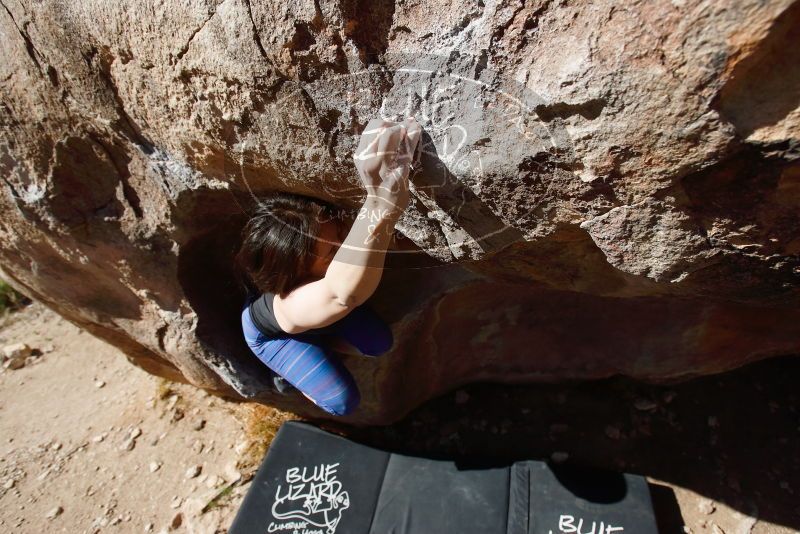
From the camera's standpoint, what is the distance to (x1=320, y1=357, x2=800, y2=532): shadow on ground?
159cm

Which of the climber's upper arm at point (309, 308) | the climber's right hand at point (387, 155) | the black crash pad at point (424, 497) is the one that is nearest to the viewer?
the climber's right hand at point (387, 155)

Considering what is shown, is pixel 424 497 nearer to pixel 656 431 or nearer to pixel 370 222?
pixel 656 431

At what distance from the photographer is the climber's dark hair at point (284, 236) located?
112cm

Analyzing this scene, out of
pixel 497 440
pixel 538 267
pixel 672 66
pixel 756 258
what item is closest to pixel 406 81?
pixel 672 66

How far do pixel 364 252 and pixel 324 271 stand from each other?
263mm

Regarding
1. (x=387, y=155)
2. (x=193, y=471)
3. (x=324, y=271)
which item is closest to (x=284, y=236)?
(x=324, y=271)

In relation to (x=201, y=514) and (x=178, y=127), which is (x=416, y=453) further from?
(x=178, y=127)

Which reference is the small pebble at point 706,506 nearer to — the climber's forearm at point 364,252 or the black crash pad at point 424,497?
the black crash pad at point 424,497

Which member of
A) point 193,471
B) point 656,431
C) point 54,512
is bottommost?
point 54,512

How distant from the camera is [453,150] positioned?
831 millimetres

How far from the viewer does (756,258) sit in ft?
2.61

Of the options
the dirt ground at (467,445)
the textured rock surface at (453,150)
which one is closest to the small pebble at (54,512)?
the dirt ground at (467,445)

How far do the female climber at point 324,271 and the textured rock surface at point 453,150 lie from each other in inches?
2.3

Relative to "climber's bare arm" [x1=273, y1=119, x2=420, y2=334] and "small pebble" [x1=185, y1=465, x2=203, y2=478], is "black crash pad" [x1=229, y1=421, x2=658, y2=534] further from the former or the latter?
"climber's bare arm" [x1=273, y1=119, x2=420, y2=334]
